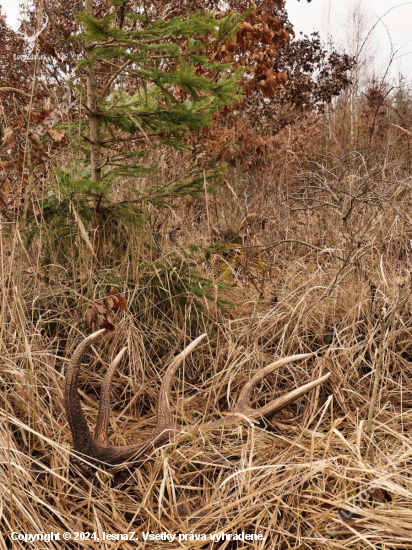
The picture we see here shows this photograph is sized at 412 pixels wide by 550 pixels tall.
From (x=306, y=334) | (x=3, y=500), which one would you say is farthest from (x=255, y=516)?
(x=306, y=334)

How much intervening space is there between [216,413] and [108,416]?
1.71 feet

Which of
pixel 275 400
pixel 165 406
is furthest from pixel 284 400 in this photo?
pixel 165 406

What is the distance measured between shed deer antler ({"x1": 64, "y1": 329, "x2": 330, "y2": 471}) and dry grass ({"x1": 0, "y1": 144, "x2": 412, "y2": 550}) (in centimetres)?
5

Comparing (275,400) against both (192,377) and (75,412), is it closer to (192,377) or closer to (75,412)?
(192,377)

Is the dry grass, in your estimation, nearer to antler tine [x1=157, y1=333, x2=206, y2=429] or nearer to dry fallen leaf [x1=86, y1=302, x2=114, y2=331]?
antler tine [x1=157, y1=333, x2=206, y2=429]

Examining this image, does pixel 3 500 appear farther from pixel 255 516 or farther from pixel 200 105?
pixel 200 105

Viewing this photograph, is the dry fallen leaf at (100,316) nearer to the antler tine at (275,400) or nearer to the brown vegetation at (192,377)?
the brown vegetation at (192,377)

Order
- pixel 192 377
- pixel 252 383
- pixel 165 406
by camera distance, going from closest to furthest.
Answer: pixel 165 406, pixel 252 383, pixel 192 377

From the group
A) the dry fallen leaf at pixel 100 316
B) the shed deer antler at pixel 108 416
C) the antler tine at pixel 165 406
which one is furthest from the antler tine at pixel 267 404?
the dry fallen leaf at pixel 100 316

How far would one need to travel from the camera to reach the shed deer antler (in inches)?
69.7

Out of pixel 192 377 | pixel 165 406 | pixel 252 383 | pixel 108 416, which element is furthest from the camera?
pixel 192 377

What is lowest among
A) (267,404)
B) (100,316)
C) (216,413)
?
(216,413)

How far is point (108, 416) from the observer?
6.21ft

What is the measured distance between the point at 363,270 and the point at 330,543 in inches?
66.8
